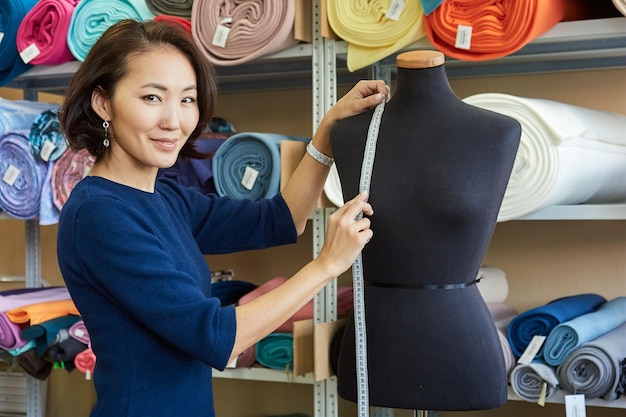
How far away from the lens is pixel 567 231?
3111mm

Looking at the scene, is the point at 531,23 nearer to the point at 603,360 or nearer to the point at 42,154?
the point at 603,360

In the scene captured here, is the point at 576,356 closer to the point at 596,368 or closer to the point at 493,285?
the point at 596,368

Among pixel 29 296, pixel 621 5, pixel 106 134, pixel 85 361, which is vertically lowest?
pixel 85 361

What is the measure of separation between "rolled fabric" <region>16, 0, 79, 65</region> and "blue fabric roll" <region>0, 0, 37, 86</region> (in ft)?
0.16

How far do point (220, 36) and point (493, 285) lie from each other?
1.21m

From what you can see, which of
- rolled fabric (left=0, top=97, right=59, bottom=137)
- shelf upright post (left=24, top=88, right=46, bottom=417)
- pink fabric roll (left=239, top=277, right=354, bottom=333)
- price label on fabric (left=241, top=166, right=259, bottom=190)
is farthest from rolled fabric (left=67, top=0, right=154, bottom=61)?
pink fabric roll (left=239, top=277, right=354, bottom=333)

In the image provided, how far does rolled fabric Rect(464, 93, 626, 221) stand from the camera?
236 centimetres

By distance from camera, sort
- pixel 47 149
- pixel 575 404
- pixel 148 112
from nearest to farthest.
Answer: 1. pixel 148 112
2. pixel 575 404
3. pixel 47 149

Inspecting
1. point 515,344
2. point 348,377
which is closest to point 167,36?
point 348,377

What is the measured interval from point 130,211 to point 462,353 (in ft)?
2.49

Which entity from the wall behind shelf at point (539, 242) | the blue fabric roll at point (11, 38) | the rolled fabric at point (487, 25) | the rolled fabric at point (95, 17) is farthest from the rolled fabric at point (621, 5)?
the blue fabric roll at point (11, 38)

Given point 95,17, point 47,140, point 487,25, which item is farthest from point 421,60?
point 47,140

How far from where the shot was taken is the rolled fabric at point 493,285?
288 cm

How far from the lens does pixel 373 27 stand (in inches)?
101
